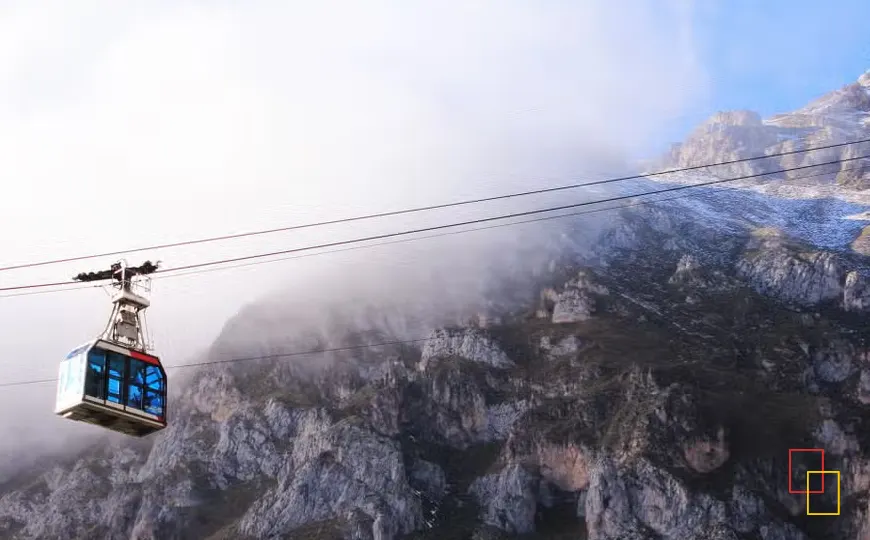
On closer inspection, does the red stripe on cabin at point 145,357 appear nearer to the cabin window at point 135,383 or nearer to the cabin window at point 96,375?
the cabin window at point 135,383

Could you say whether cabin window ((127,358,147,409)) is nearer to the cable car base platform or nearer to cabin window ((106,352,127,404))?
cabin window ((106,352,127,404))

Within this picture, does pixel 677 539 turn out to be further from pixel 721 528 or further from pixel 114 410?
pixel 114 410

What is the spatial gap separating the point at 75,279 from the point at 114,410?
6.66m

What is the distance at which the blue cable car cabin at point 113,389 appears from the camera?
49000mm

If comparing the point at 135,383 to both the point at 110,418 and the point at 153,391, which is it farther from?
the point at 110,418

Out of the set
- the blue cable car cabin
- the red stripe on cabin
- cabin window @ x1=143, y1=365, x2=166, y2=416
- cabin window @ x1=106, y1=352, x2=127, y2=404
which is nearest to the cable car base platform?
the blue cable car cabin

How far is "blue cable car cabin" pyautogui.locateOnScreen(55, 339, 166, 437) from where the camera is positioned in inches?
1929

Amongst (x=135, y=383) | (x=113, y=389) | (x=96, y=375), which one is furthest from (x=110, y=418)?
(x=96, y=375)

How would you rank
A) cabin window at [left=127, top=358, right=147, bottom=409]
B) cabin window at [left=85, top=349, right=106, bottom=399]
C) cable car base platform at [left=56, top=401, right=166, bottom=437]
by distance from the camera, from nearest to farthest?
cabin window at [left=85, top=349, right=106, bottom=399] → cable car base platform at [left=56, top=401, right=166, bottom=437] → cabin window at [left=127, top=358, right=147, bottom=409]

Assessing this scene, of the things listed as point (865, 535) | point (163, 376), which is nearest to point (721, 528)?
point (865, 535)

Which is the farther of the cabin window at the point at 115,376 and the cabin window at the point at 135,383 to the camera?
the cabin window at the point at 135,383

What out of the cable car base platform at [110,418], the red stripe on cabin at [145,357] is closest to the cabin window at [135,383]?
the red stripe on cabin at [145,357]

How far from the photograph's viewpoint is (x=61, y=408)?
49312 millimetres

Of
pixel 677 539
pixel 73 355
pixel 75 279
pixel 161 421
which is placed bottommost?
pixel 677 539
